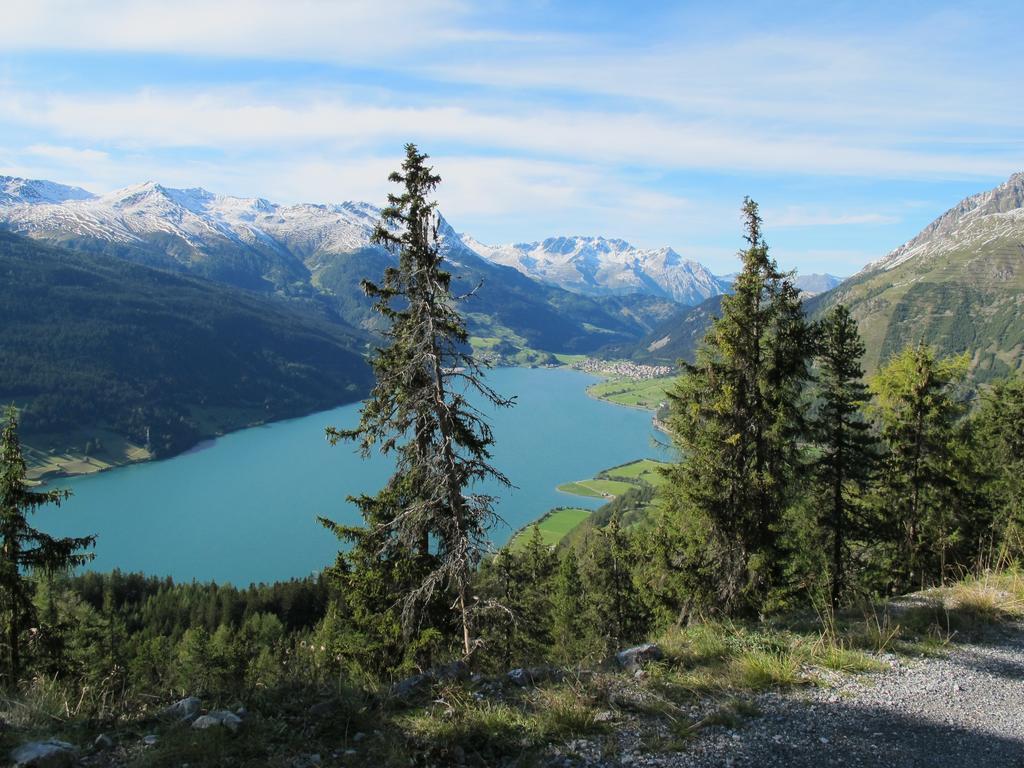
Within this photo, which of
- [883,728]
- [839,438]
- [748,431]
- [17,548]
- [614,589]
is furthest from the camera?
[614,589]

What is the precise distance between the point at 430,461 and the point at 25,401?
18696 cm

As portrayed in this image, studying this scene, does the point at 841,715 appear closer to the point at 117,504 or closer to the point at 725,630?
the point at 725,630

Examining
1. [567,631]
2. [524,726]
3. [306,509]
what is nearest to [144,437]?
[306,509]

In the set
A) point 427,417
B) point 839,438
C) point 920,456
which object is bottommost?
point 920,456

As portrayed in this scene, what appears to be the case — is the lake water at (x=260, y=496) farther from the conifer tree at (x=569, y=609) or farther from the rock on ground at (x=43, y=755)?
the rock on ground at (x=43, y=755)

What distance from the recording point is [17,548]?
14742 mm

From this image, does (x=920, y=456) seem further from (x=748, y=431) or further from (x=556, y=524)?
(x=556, y=524)

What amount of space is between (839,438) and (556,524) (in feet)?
259

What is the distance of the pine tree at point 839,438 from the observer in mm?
15891

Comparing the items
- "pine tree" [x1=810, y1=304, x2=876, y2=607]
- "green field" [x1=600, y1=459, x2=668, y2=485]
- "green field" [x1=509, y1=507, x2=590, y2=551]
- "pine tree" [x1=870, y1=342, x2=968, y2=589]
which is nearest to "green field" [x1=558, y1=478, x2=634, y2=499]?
"green field" [x1=600, y1=459, x2=668, y2=485]

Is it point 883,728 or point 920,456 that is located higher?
point 920,456

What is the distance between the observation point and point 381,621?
14281 millimetres

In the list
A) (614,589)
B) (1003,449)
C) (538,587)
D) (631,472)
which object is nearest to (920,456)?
(1003,449)

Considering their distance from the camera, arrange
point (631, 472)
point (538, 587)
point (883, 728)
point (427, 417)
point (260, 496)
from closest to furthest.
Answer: point (883, 728) → point (427, 417) → point (538, 587) → point (260, 496) → point (631, 472)
